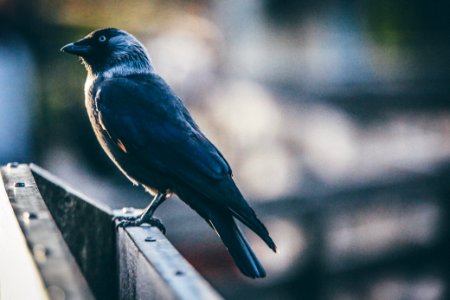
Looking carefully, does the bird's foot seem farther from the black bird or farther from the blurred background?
the blurred background

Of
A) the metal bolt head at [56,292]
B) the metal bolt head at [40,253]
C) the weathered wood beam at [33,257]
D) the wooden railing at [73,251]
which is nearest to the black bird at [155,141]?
the wooden railing at [73,251]

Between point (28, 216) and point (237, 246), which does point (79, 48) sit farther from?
point (28, 216)

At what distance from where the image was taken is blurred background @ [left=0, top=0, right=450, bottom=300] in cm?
688

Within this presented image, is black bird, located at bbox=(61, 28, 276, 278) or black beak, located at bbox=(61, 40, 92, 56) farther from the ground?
black beak, located at bbox=(61, 40, 92, 56)

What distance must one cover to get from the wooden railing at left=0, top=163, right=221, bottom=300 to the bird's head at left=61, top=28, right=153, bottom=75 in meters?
0.99

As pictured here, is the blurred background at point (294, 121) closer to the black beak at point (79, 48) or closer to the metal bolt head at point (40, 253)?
the black beak at point (79, 48)

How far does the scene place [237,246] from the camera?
286 centimetres

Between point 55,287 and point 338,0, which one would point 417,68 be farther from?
point 55,287

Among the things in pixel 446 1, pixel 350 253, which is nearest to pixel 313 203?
pixel 350 253

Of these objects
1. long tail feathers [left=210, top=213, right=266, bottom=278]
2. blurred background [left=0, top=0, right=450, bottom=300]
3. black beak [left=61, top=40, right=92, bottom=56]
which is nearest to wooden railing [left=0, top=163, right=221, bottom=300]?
long tail feathers [left=210, top=213, right=266, bottom=278]

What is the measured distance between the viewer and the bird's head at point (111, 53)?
3809 mm

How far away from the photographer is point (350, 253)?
280 inches

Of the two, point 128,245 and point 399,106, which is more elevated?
point 399,106

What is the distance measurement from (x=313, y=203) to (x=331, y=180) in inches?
40.1
